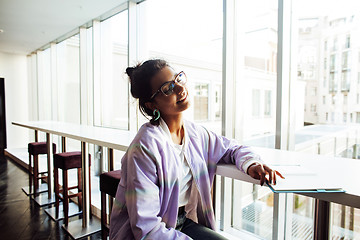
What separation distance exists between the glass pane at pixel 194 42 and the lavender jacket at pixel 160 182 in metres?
1.13

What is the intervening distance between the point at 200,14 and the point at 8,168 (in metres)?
4.84

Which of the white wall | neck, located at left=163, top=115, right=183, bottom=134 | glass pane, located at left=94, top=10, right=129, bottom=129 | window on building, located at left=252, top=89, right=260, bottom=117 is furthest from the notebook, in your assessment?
the white wall

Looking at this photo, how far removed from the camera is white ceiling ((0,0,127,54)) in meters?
3.34

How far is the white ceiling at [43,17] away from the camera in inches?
132

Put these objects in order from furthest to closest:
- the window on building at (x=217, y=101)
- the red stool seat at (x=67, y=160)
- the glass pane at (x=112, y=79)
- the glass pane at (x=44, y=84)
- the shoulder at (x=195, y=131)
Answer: the glass pane at (x=44, y=84) < the glass pane at (x=112, y=79) < the red stool seat at (x=67, y=160) < the window on building at (x=217, y=101) < the shoulder at (x=195, y=131)

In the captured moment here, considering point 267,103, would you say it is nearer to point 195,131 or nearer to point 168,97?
point 195,131

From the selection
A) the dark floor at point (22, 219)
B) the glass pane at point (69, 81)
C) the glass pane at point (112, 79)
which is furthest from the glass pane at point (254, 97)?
the glass pane at point (69, 81)

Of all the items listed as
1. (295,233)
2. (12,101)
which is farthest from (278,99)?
(12,101)

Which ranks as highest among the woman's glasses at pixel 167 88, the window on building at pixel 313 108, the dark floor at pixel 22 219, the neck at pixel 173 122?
the woman's glasses at pixel 167 88

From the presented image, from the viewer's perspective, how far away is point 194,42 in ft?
9.00

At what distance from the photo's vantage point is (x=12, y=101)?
658 centimetres

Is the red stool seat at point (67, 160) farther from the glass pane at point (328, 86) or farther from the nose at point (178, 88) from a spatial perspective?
the glass pane at point (328, 86)

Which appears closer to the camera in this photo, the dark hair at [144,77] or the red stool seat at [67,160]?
the dark hair at [144,77]

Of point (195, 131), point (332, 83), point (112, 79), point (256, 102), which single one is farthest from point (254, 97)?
point (112, 79)
